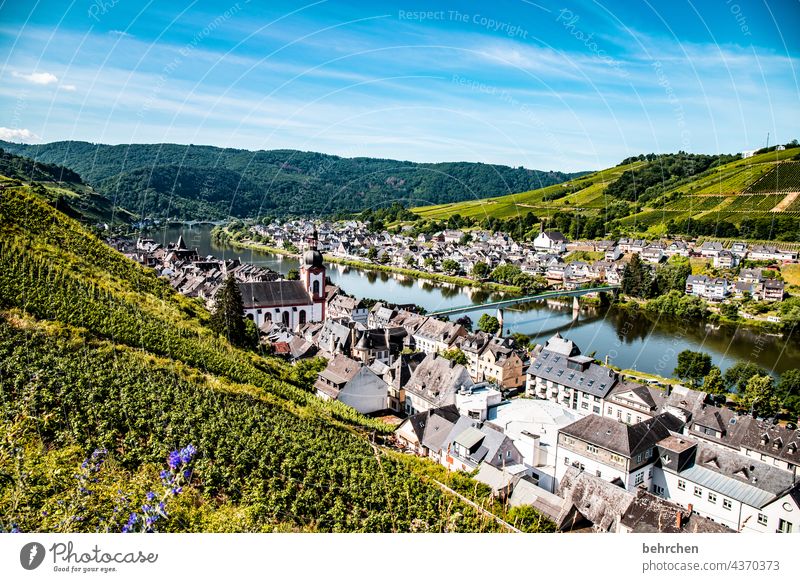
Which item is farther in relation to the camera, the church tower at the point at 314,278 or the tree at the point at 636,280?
the tree at the point at 636,280

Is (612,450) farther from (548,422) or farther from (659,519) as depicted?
(659,519)

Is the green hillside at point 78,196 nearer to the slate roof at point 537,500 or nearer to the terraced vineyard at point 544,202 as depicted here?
the terraced vineyard at point 544,202

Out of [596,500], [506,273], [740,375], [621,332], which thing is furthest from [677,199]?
[596,500]

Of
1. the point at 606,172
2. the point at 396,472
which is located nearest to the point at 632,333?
the point at 396,472

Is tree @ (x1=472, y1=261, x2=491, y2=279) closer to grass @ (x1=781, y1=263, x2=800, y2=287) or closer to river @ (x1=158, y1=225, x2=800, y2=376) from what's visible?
river @ (x1=158, y1=225, x2=800, y2=376)

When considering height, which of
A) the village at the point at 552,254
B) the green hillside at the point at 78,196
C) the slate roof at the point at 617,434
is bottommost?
the slate roof at the point at 617,434

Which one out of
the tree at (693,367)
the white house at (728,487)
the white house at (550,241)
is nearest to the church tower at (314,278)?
the tree at (693,367)

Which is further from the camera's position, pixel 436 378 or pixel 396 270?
pixel 396 270

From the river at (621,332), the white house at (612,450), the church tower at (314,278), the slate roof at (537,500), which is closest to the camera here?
the slate roof at (537,500)
